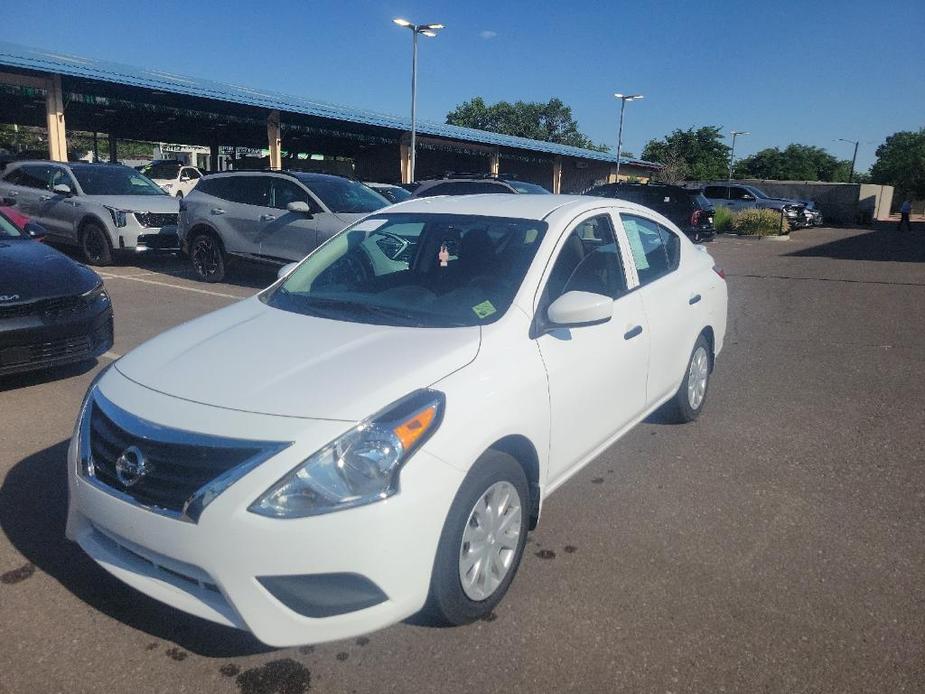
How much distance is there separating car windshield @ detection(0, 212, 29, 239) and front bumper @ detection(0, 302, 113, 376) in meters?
1.27

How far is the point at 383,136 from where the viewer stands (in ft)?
112

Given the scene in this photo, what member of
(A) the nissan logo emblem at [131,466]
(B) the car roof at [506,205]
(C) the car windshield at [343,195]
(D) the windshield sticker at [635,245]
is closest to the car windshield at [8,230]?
(B) the car roof at [506,205]

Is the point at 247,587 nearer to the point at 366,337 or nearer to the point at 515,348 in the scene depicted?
the point at 366,337

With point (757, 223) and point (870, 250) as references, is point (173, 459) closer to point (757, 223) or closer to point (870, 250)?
point (870, 250)

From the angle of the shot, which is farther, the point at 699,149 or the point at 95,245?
the point at 699,149

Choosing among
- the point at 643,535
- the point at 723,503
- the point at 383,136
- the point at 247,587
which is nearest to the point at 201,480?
the point at 247,587

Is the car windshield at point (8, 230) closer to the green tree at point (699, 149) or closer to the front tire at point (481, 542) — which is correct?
the front tire at point (481, 542)

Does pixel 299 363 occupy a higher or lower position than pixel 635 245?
lower

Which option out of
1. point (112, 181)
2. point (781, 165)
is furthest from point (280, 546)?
point (781, 165)

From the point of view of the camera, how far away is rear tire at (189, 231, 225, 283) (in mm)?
10906

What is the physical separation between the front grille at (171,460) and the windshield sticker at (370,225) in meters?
1.95

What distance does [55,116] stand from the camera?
20.0 metres

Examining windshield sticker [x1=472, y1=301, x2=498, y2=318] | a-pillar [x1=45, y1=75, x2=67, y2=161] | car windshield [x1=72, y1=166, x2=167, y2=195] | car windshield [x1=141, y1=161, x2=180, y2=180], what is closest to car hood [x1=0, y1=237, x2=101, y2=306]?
windshield sticker [x1=472, y1=301, x2=498, y2=318]

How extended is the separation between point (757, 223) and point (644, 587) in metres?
24.8
